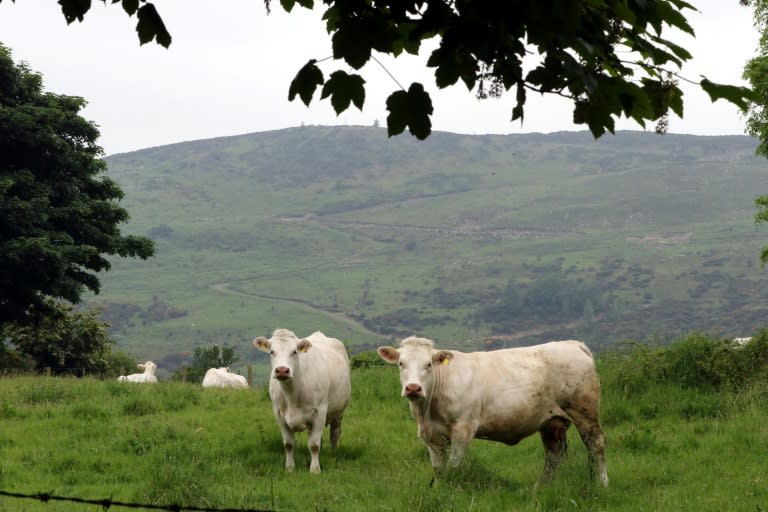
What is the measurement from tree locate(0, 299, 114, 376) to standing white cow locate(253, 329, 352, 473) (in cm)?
2248

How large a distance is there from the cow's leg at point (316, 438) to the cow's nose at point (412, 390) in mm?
2883

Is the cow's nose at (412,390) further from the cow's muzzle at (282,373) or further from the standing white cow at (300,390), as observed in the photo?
the cow's muzzle at (282,373)

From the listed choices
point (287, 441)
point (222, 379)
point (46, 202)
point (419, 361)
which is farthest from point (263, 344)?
point (46, 202)

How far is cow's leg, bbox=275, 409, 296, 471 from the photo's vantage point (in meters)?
15.0

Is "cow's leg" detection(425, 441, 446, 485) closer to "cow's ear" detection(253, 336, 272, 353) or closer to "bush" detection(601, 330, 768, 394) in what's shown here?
"cow's ear" detection(253, 336, 272, 353)

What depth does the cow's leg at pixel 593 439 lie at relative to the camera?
12.9m

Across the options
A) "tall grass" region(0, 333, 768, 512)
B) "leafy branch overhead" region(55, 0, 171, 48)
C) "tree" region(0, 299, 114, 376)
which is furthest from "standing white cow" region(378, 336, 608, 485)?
"tree" region(0, 299, 114, 376)

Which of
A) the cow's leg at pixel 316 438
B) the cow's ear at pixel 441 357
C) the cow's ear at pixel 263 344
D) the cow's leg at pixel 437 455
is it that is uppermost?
the cow's ear at pixel 441 357

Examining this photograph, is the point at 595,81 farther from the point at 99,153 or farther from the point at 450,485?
the point at 99,153

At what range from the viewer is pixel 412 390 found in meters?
12.4

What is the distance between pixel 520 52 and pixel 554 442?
33.3ft

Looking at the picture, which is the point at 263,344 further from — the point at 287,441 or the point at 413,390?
the point at 413,390

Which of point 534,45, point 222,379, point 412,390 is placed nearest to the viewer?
point 534,45

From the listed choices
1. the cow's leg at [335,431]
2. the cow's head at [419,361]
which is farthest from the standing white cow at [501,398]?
the cow's leg at [335,431]
